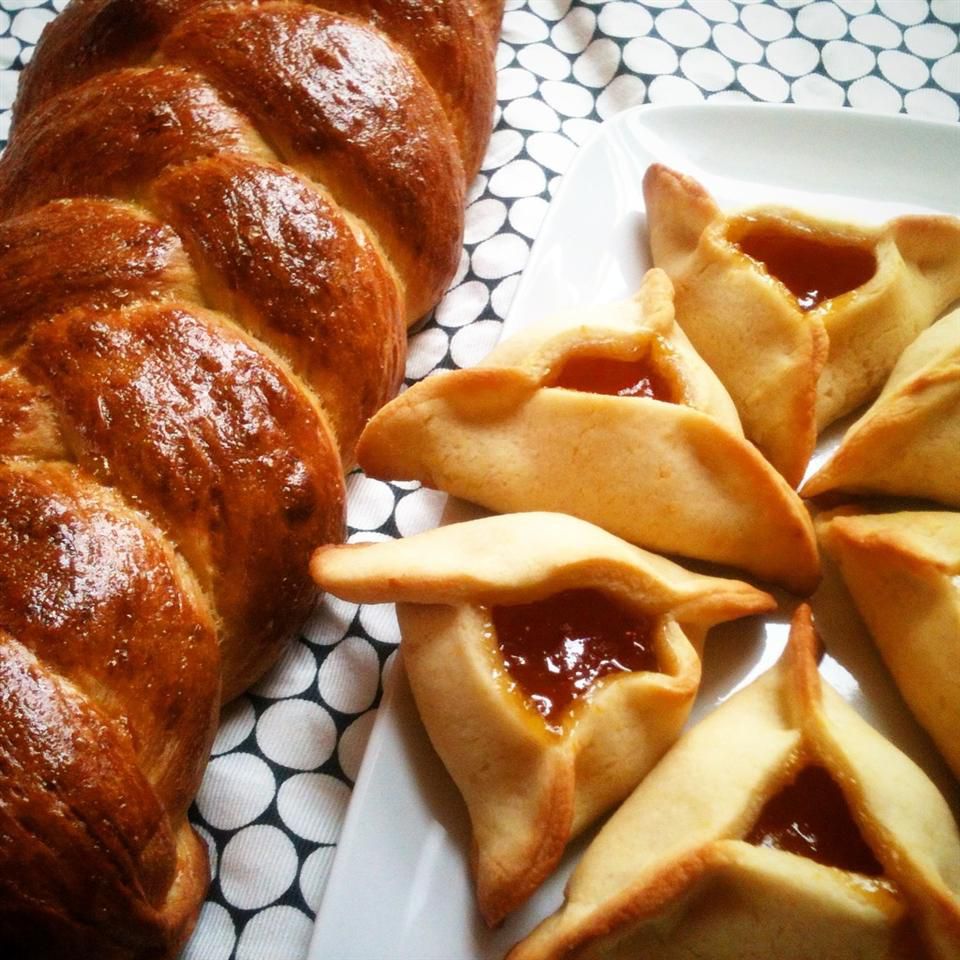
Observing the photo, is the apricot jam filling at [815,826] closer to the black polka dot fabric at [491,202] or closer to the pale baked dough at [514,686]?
the pale baked dough at [514,686]

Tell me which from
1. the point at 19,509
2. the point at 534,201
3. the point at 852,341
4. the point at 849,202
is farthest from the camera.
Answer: the point at 534,201

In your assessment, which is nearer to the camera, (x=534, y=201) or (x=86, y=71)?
(x=86, y=71)

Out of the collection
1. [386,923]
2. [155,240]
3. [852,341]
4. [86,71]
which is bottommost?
[386,923]

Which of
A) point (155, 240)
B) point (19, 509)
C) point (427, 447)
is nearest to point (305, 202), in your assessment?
point (155, 240)

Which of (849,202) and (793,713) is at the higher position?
(849,202)

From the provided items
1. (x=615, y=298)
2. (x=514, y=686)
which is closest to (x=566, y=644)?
(x=514, y=686)

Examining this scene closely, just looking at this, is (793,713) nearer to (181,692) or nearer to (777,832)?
(777,832)
